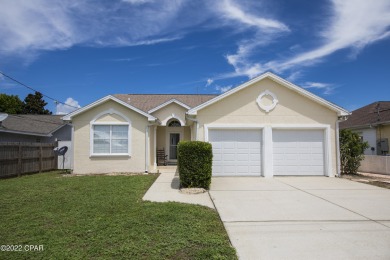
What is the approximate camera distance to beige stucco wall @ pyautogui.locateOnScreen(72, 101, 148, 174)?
14.4 metres

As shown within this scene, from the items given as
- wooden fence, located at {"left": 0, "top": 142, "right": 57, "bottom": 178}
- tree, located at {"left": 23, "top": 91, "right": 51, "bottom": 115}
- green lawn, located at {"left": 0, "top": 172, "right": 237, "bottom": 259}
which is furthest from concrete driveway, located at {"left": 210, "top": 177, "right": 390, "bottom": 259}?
tree, located at {"left": 23, "top": 91, "right": 51, "bottom": 115}

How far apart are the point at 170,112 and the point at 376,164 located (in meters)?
13.0

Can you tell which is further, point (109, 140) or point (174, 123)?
point (174, 123)

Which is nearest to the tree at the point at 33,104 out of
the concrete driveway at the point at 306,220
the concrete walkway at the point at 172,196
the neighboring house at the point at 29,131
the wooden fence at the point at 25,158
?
the neighboring house at the point at 29,131

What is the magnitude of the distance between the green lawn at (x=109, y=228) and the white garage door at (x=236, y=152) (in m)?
5.49

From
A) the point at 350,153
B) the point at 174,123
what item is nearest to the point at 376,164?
the point at 350,153

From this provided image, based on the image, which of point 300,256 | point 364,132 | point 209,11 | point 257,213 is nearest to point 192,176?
point 257,213

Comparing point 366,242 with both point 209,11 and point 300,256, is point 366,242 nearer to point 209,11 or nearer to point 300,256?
point 300,256

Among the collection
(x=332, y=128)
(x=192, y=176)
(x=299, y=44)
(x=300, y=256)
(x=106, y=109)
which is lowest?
(x=300, y=256)

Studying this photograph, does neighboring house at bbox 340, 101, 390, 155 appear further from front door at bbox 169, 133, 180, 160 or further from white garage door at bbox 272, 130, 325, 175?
front door at bbox 169, 133, 180, 160

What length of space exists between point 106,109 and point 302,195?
1089 cm

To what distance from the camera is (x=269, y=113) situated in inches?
522

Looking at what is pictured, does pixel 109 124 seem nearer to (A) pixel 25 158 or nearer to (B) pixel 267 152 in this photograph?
(A) pixel 25 158

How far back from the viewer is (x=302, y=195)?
866cm
